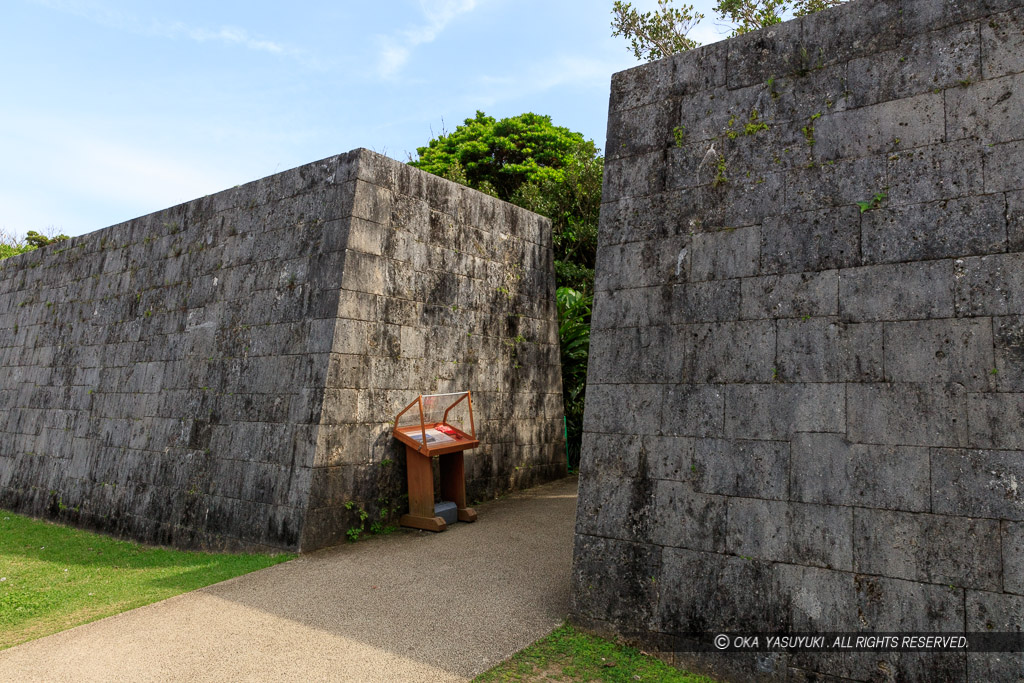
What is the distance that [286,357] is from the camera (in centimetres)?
723

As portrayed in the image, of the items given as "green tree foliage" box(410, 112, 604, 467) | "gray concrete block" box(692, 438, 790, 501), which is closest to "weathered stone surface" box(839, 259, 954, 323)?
"gray concrete block" box(692, 438, 790, 501)

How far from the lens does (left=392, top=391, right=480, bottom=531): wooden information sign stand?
7.19 metres

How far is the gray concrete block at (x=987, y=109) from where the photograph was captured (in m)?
3.60

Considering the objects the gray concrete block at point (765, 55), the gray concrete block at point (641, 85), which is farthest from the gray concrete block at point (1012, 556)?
the gray concrete block at point (641, 85)

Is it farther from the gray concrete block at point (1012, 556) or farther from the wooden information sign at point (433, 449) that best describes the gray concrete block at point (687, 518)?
the wooden information sign at point (433, 449)

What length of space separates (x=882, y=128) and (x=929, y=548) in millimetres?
2328

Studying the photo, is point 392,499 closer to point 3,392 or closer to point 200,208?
point 200,208

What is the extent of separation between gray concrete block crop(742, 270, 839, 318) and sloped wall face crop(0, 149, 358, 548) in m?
4.26

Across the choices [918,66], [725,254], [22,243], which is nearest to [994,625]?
[725,254]

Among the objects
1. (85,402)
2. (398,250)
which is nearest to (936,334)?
(398,250)

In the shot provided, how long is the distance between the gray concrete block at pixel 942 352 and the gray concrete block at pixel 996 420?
69 mm

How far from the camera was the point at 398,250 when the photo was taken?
25.0ft

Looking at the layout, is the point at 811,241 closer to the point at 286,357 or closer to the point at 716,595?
the point at 716,595

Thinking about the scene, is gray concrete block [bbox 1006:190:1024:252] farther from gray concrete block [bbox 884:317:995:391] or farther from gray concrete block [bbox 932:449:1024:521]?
gray concrete block [bbox 932:449:1024:521]
